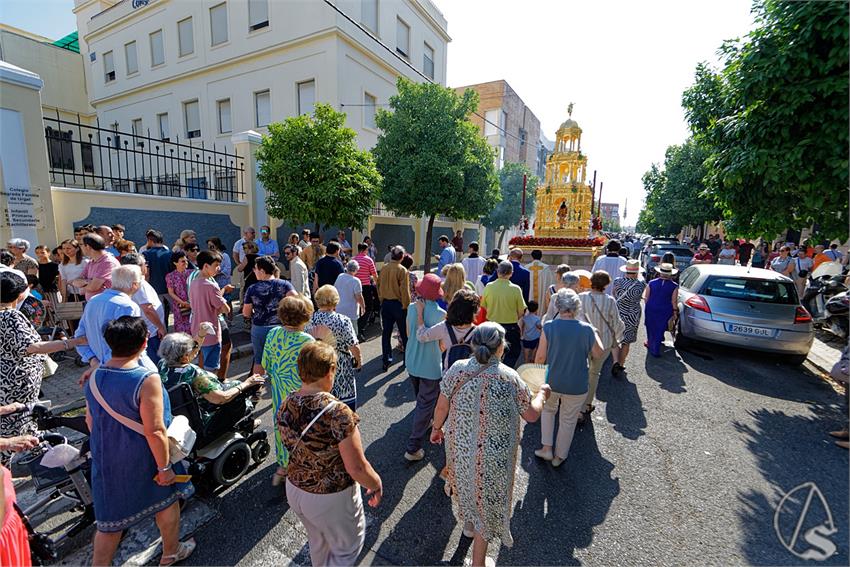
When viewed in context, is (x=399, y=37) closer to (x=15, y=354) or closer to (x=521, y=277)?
(x=521, y=277)

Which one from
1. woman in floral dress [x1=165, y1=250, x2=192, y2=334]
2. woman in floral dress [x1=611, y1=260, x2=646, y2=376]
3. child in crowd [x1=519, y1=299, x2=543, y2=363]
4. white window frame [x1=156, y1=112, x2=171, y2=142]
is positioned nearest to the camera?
woman in floral dress [x1=165, y1=250, x2=192, y2=334]

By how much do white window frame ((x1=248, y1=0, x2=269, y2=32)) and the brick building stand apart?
18482 millimetres

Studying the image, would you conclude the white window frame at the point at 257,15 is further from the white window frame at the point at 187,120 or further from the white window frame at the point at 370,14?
the white window frame at the point at 187,120

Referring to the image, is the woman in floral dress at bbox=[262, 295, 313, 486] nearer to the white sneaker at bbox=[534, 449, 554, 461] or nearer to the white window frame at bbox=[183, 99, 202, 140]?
the white sneaker at bbox=[534, 449, 554, 461]

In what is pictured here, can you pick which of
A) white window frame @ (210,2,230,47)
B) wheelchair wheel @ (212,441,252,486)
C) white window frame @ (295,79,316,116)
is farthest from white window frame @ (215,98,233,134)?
wheelchair wheel @ (212,441,252,486)

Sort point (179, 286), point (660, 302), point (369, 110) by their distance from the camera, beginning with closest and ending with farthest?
point (179, 286) < point (660, 302) < point (369, 110)

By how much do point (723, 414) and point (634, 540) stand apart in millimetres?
2978

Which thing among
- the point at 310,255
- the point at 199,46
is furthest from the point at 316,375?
the point at 199,46

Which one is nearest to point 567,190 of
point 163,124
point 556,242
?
point 556,242

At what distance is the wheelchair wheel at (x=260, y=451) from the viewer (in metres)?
3.51

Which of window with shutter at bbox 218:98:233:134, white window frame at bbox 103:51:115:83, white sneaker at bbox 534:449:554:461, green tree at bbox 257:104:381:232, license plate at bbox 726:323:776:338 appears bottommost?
white sneaker at bbox 534:449:554:461

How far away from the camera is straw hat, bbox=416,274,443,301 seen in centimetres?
373

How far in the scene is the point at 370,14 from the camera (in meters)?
17.0

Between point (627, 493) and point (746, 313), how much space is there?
4762mm
